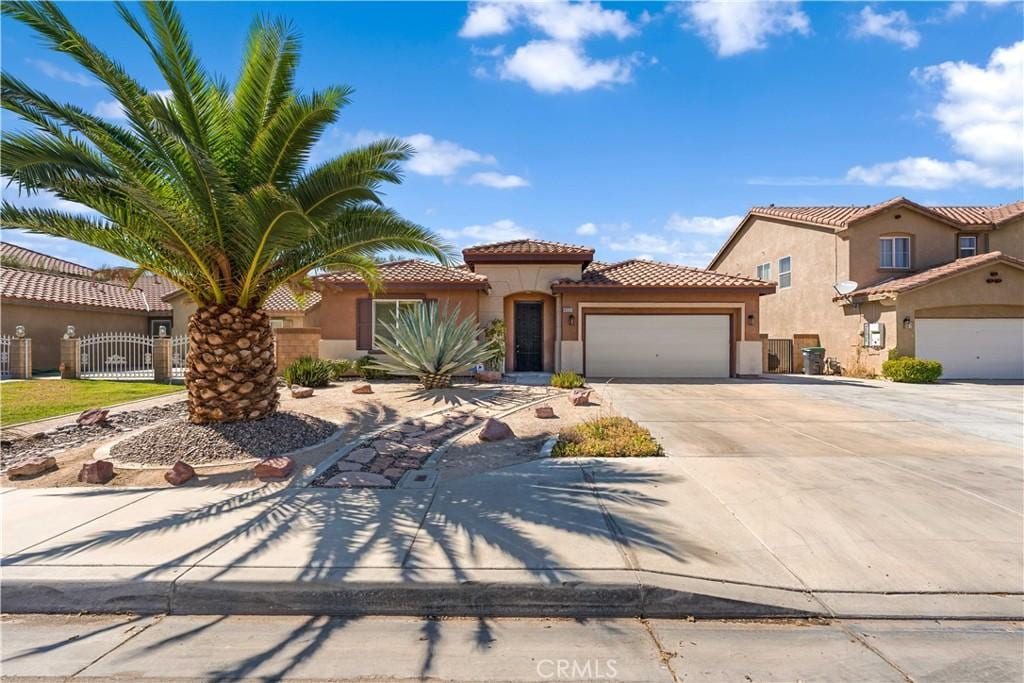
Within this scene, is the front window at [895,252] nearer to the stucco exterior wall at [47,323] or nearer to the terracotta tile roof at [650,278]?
the terracotta tile roof at [650,278]

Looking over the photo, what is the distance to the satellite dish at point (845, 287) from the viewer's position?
723 inches

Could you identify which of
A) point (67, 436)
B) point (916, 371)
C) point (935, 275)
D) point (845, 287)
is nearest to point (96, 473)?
point (67, 436)

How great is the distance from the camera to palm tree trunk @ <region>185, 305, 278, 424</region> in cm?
734

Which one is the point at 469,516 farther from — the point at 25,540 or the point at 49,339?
the point at 49,339

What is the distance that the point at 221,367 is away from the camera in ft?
24.1

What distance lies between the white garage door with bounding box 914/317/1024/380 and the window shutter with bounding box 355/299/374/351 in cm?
2080

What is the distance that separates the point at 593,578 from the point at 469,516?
153cm

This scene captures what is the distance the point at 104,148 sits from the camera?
5.99 meters

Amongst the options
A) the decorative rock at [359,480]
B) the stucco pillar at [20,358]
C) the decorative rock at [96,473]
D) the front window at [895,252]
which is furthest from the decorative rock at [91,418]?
the front window at [895,252]

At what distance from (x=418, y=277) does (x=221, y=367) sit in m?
9.46

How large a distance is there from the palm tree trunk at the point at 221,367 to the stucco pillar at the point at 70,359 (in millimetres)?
10924

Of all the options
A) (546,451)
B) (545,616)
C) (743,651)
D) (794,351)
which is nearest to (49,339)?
(546,451)

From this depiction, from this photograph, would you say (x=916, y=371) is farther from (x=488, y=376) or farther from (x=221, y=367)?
(x=221, y=367)

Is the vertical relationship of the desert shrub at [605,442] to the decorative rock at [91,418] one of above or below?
below
